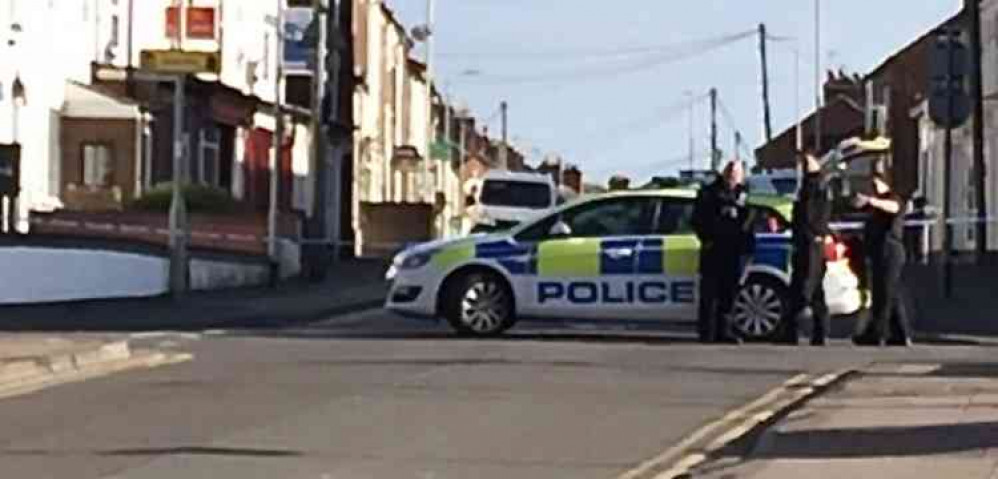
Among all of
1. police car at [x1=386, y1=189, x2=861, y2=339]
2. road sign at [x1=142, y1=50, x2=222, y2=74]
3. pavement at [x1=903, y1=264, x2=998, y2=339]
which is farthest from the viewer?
road sign at [x1=142, y1=50, x2=222, y2=74]

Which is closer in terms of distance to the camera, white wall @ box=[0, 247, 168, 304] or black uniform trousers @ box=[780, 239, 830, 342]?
black uniform trousers @ box=[780, 239, 830, 342]

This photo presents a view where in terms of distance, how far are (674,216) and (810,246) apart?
5.95ft

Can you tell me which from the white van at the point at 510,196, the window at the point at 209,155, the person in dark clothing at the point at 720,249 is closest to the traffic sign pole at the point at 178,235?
the person in dark clothing at the point at 720,249

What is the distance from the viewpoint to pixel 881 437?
14.7 metres

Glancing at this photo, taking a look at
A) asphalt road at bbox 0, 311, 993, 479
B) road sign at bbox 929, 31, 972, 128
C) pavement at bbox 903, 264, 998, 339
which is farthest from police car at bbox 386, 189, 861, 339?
road sign at bbox 929, 31, 972, 128

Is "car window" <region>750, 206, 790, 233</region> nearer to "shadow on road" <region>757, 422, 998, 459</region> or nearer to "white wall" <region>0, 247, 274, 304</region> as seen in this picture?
"shadow on road" <region>757, 422, 998, 459</region>

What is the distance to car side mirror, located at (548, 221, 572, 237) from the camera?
24.5 metres

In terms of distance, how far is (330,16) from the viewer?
5031 centimetres

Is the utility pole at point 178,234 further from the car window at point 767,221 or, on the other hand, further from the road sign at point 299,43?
the car window at point 767,221

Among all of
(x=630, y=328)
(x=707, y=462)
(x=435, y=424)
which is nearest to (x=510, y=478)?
(x=707, y=462)

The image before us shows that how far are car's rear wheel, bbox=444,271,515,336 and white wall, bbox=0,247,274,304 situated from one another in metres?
9.78

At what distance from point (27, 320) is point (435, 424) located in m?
13.7

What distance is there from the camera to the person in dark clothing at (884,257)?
23375mm

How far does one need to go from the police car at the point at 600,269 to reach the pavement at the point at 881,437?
5.25m
